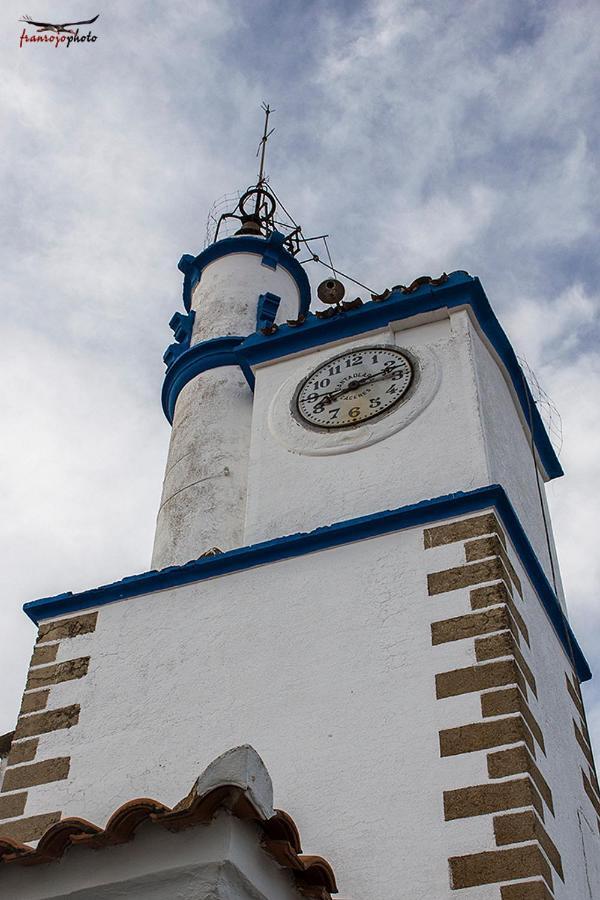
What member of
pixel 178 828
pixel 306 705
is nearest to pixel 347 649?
pixel 306 705

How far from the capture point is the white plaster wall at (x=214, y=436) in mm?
10547

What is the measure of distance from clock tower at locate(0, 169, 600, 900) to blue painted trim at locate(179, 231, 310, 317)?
2.41 metres

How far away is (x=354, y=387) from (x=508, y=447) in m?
1.34

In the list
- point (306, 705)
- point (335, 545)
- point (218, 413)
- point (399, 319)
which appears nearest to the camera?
point (306, 705)

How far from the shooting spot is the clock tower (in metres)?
6.66

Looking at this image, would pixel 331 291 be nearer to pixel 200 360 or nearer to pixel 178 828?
pixel 200 360

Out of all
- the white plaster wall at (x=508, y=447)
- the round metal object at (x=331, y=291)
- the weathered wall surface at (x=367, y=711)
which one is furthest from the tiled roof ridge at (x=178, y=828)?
the round metal object at (x=331, y=291)

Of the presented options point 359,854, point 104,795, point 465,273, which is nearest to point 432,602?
point 359,854

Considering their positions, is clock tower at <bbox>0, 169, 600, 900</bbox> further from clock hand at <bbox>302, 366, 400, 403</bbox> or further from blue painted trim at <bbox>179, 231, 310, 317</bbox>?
blue painted trim at <bbox>179, 231, 310, 317</bbox>

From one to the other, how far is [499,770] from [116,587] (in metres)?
3.47

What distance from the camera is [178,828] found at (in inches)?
192

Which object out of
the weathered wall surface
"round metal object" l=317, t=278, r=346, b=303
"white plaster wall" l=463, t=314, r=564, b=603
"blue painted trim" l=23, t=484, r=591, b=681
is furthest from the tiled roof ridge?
"round metal object" l=317, t=278, r=346, b=303

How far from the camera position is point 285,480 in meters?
9.73

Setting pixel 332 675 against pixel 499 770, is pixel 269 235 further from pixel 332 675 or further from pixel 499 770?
pixel 499 770
